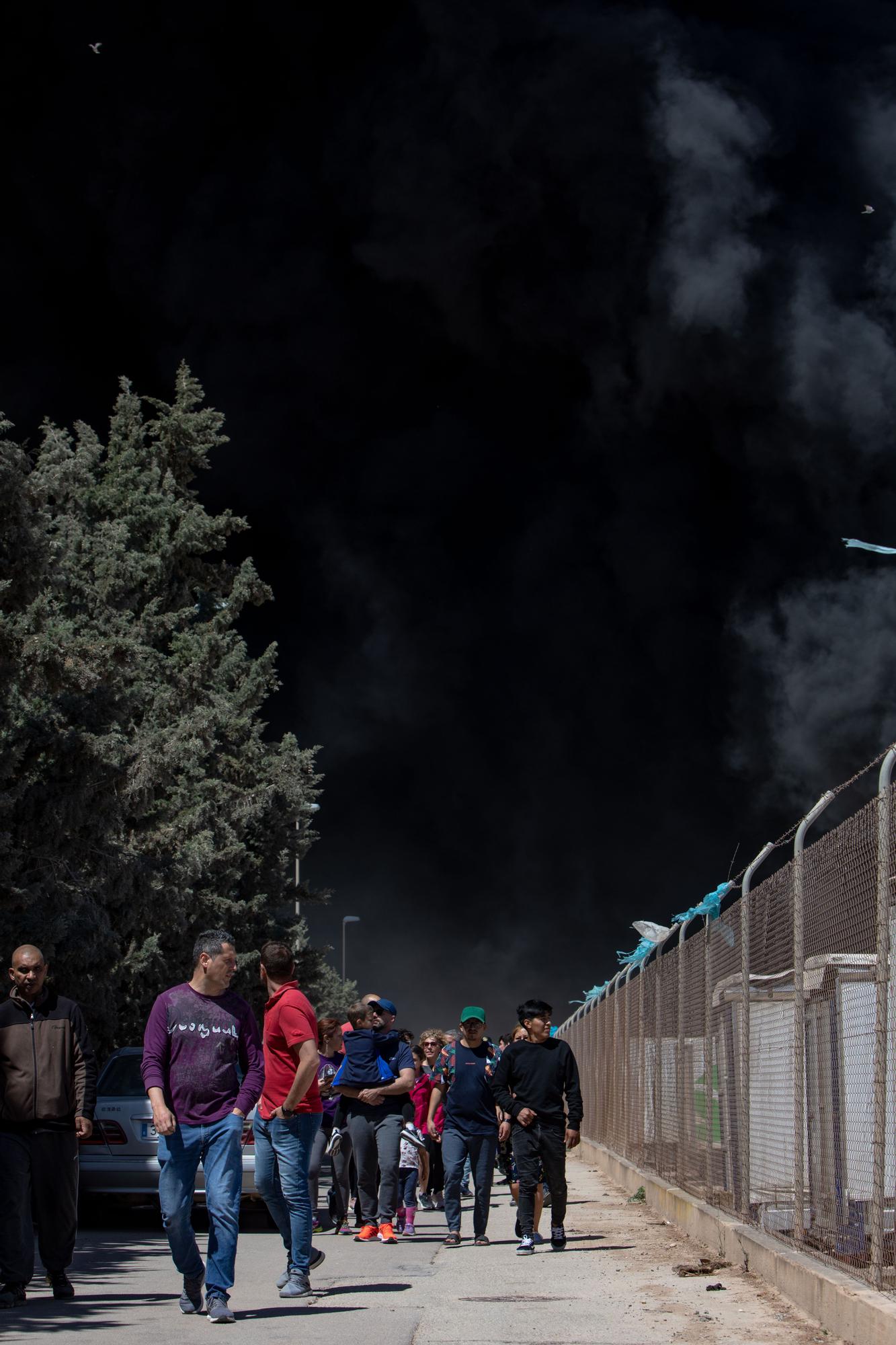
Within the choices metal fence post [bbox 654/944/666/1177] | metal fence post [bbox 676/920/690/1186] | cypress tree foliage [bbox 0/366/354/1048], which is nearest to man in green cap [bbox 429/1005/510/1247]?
metal fence post [bbox 676/920/690/1186]

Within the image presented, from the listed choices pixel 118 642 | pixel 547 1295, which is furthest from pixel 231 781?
pixel 547 1295

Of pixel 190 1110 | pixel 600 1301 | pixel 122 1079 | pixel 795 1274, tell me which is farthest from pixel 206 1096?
pixel 122 1079

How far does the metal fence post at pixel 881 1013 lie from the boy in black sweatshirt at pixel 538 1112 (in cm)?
505

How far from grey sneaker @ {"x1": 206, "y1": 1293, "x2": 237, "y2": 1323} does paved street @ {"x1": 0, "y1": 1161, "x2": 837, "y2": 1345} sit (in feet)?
0.30

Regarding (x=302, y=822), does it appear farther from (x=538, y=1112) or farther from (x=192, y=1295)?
(x=192, y=1295)

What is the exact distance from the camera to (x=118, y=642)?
61.1 feet

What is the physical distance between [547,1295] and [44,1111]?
9.81 feet

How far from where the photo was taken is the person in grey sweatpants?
11.9 metres

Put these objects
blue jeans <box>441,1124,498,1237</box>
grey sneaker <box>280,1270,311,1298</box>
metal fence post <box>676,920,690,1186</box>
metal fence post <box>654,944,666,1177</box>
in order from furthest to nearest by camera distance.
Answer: metal fence post <box>654,944,666,1177</box> → metal fence post <box>676,920,690,1186</box> → blue jeans <box>441,1124,498,1237</box> → grey sneaker <box>280,1270,311,1298</box>

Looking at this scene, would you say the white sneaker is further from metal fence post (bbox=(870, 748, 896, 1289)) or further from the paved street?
metal fence post (bbox=(870, 748, 896, 1289))

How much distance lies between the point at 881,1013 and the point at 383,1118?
251 inches

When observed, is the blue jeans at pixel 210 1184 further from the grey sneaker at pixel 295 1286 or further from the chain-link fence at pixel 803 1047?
the chain-link fence at pixel 803 1047

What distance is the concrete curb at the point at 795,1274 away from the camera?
247 inches

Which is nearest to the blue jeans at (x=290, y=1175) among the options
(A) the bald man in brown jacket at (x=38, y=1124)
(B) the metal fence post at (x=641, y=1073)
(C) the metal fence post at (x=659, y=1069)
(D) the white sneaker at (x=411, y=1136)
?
(A) the bald man in brown jacket at (x=38, y=1124)
